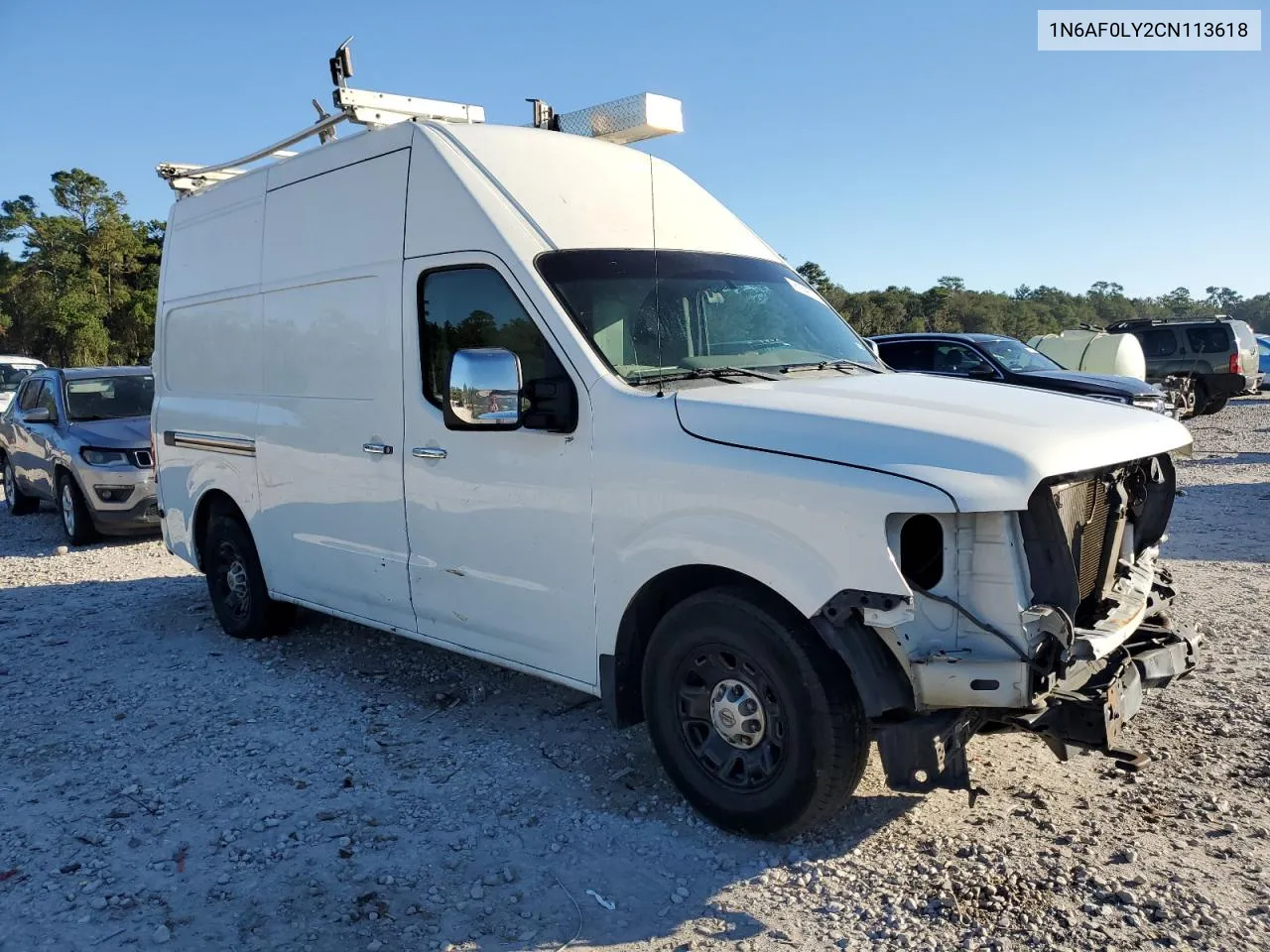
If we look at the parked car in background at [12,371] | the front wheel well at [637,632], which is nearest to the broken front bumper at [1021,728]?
the front wheel well at [637,632]

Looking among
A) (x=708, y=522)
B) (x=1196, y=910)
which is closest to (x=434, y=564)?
(x=708, y=522)

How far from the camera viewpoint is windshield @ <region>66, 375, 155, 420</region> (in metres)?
10.9

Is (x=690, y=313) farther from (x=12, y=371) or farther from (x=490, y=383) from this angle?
(x=12, y=371)

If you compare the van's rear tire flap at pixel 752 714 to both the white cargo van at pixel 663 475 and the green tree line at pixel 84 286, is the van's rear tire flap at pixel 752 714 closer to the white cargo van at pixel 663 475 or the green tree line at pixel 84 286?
the white cargo van at pixel 663 475

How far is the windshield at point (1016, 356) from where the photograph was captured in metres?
12.9

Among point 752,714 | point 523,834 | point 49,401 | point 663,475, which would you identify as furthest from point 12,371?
point 752,714

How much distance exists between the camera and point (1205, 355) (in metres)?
20.7

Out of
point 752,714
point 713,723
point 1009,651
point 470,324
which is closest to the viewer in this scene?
point 1009,651

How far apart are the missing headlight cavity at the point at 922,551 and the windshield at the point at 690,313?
49.8 inches

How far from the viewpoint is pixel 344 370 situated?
5.18 meters

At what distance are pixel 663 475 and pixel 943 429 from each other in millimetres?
1007

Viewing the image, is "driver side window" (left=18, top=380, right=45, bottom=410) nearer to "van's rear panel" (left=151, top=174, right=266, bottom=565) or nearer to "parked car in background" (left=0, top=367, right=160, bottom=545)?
"parked car in background" (left=0, top=367, right=160, bottom=545)

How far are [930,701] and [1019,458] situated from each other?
82cm

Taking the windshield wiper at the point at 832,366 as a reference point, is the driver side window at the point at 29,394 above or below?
above
